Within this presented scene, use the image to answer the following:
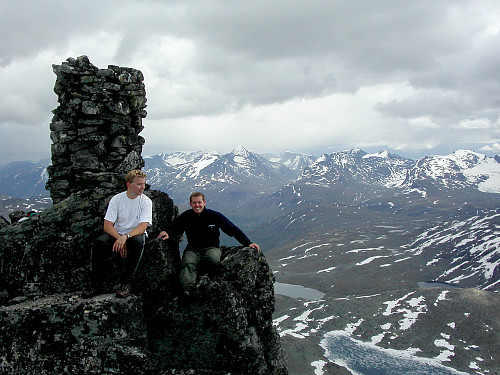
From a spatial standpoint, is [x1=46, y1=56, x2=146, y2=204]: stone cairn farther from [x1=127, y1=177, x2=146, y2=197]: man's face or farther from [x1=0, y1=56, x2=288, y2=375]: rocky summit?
[x1=127, y1=177, x2=146, y2=197]: man's face

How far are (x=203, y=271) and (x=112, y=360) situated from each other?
205 inches

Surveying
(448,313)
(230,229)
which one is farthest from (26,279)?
(448,313)

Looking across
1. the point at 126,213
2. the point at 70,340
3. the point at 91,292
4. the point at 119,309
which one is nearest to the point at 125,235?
the point at 126,213

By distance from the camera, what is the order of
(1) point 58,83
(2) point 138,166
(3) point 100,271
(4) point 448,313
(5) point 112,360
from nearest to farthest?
(5) point 112,360 → (3) point 100,271 → (1) point 58,83 → (2) point 138,166 → (4) point 448,313

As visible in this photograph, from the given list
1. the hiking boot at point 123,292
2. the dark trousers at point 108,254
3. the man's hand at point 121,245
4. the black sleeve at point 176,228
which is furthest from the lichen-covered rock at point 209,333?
the man's hand at point 121,245

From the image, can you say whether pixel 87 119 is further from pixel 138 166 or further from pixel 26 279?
pixel 26 279

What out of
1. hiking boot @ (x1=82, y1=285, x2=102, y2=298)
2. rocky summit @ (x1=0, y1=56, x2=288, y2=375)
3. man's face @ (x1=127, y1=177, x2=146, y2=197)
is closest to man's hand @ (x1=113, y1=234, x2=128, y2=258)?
rocky summit @ (x1=0, y1=56, x2=288, y2=375)

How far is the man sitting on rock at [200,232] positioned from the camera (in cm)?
1597

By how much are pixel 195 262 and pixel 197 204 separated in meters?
2.92

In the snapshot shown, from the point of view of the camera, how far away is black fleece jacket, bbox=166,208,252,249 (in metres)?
16.7

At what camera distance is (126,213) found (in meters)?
14.9

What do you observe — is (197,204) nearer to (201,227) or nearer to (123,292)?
(201,227)

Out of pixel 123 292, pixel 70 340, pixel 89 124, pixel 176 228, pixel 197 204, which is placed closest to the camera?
pixel 70 340

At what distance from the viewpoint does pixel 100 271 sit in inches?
562
